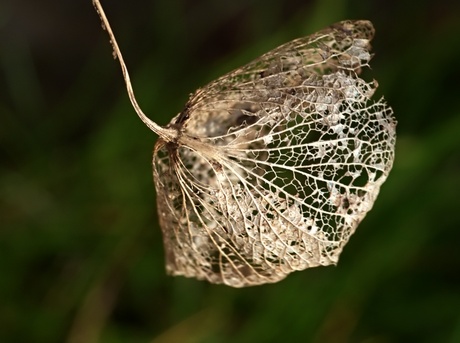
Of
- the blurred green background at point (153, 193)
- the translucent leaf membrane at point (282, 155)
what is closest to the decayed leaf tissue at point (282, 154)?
the translucent leaf membrane at point (282, 155)

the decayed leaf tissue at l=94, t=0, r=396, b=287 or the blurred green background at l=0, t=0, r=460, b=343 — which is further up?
the decayed leaf tissue at l=94, t=0, r=396, b=287

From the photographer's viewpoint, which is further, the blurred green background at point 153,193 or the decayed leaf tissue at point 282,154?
the blurred green background at point 153,193

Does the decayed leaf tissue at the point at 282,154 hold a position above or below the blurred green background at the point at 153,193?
above

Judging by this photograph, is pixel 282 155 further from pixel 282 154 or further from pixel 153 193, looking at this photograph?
pixel 153 193

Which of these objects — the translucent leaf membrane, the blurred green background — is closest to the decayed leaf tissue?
the translucent leaf membrane

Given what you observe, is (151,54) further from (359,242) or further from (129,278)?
(359,242)

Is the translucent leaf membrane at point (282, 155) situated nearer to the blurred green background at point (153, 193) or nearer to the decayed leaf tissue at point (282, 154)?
the decayed leaf tissue at point (282, 154)

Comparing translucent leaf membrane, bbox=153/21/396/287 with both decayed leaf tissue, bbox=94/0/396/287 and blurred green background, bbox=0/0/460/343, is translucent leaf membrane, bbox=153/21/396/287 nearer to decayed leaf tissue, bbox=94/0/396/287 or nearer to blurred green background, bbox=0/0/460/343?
decayed leaf tissue, bbox=94/0/396/287

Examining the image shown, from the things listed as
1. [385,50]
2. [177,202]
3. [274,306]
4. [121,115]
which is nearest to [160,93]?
[121,115]
